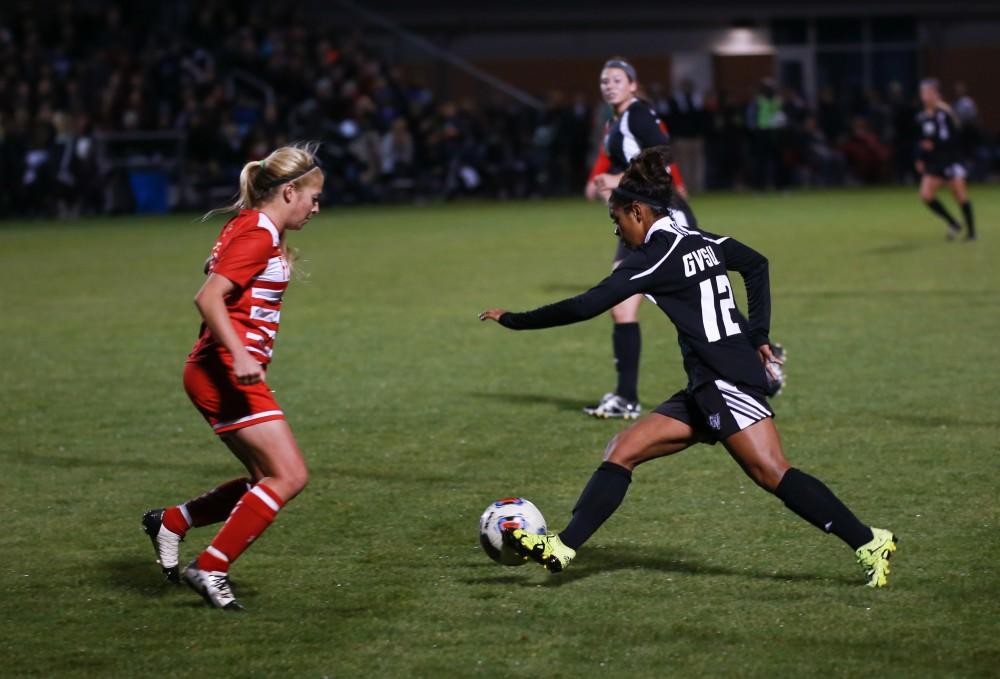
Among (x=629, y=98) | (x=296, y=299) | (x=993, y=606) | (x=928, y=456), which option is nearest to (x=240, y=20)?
(x=296, y=299)

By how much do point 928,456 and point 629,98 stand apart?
310cm

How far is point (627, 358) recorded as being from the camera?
918cm

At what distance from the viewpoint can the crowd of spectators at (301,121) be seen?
28203mm

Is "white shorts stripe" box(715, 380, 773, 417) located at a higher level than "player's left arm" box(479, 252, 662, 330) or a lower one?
lower

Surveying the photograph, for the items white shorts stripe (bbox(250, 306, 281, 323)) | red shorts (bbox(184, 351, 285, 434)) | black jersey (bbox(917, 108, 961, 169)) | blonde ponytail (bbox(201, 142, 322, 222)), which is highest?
blonde ponytail (bbox(201, 142, 322, 222))

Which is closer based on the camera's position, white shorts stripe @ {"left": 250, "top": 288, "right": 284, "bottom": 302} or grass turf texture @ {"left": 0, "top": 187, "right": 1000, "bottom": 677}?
grass turf texture @ {"left": 0, "top": 187, "right": 1000, "bottom": 677}

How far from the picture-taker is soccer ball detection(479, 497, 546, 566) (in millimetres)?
5727

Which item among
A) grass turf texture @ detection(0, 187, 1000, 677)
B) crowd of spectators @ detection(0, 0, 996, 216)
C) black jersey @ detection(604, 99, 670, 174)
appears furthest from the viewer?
crowd of spectators @ detection(0, 0, 996, 216)

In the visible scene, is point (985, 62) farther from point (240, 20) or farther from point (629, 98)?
point (629, 98)

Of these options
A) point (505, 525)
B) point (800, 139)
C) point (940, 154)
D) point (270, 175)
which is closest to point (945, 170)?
point (940, 154)

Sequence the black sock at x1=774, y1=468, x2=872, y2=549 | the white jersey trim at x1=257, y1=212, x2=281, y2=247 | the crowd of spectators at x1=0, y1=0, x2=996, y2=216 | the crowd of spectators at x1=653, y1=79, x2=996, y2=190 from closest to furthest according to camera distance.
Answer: the white jersey trim at x1=257, y1=212, x2=281, y2=247 → the black sock at x1=774, y1=468, x2=872, y2=549 → the crowd of spectators at x1=0, y1=0, x2=996, y2=216 → the crowd of spectators at x1=653, y1=79, x2=996, y2=190

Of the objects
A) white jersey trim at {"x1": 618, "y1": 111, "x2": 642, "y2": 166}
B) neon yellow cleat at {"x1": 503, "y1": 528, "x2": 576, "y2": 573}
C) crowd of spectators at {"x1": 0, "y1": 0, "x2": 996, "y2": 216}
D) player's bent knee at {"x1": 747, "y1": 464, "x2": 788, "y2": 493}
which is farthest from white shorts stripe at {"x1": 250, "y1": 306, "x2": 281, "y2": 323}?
crowd of spectators at {"x1": 0, "y1": 0, "x2": 996, "y2": 216}

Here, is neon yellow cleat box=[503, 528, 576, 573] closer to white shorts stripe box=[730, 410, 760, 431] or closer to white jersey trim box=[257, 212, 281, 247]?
white shorts stripe box=[730, 410, 760, 431]

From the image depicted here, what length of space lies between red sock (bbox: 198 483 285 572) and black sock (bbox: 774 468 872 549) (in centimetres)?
187
